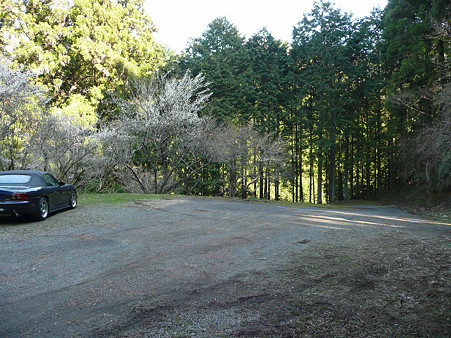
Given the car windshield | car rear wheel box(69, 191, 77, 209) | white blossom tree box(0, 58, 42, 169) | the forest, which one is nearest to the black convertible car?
the car windshield

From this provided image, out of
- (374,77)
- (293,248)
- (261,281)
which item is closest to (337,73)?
(374,77)

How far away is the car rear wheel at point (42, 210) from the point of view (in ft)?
30.9

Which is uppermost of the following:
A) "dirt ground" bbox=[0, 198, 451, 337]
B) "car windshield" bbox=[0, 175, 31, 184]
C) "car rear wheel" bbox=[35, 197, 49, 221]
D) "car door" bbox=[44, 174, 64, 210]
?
"car windshield" bbox=[0, 175, 31, 184]

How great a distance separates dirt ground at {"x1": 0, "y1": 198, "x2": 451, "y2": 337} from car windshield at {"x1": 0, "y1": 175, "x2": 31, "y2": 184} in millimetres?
1401

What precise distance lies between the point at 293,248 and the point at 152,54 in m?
30.3

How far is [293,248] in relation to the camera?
681 cm

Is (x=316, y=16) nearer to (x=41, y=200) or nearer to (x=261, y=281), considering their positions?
(x=41, y=200)

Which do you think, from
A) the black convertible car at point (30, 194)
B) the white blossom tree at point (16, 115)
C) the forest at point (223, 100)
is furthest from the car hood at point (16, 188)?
the forest at point (223, 100)

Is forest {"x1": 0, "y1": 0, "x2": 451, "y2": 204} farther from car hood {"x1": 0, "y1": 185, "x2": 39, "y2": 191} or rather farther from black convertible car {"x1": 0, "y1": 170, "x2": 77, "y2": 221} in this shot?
car hood {"x1": 0, "y1": 185, "x2": 39, "y2": 191}

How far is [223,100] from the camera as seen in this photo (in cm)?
3275

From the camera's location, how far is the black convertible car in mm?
8898

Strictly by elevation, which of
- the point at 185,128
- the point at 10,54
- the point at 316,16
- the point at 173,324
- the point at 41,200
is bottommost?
the point at 173,324

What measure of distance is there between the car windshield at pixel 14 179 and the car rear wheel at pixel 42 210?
73 cm

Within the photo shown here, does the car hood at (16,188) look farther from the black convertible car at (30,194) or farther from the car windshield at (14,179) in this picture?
the car windshield at (14,179)
